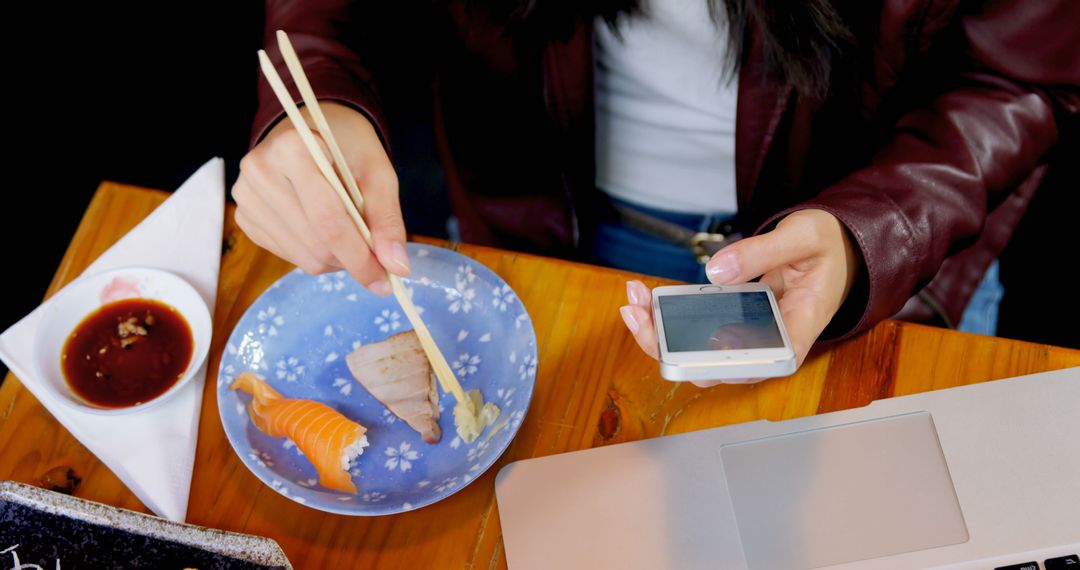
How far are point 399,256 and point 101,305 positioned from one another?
0.47m

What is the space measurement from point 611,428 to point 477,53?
2.06 feet

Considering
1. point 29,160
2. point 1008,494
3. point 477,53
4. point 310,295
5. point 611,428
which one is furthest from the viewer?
point 29,160

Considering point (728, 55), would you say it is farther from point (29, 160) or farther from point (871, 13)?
point (29, 160)

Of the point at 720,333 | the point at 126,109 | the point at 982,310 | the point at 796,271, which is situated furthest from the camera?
the point at 126,109

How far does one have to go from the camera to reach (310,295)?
1.06m

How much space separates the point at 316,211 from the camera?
0.88m

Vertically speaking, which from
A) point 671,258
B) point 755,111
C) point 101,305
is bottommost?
point 671,258

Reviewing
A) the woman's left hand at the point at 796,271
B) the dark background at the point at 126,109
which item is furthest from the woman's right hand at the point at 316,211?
the dark background at the point at 126,109

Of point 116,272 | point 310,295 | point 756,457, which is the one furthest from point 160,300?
point 756,457

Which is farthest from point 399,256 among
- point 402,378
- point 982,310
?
point 982,310

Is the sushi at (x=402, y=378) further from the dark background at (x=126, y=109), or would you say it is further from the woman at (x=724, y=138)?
the dark background at (x=126, y=109)

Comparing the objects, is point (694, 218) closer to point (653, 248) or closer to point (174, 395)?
point (653, 248)

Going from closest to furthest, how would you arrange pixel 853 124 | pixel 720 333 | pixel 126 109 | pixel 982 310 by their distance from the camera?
pixel 720 333 → pixel 853 124 → pixel 982 310 → pixel 126 109

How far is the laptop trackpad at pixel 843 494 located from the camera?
2.74ft
